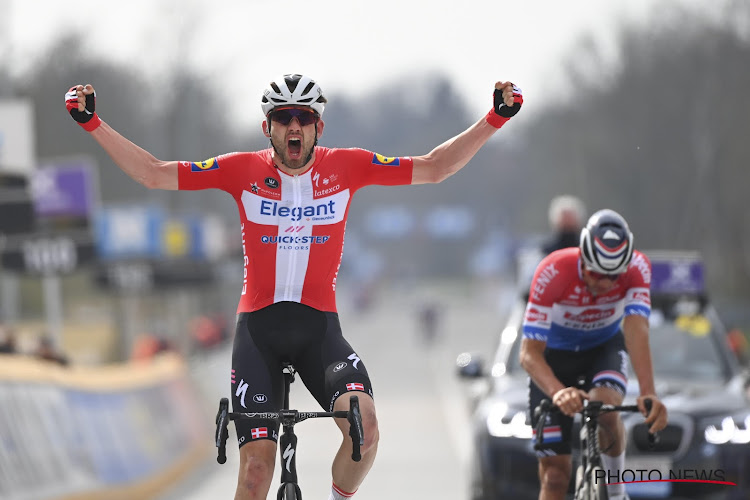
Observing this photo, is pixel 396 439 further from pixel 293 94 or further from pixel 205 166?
pixel 293 94

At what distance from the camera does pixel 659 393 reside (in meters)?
10.2

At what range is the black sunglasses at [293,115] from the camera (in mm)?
6407

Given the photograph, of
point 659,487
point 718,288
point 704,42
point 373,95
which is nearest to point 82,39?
point 704,42

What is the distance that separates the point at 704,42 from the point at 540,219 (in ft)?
162

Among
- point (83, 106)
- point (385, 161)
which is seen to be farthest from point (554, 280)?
point (83, 106)

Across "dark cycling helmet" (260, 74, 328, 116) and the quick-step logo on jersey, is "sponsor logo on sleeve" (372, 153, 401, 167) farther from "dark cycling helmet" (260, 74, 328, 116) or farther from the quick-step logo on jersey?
the quick-step logo on jersey

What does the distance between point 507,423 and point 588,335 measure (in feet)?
6.37

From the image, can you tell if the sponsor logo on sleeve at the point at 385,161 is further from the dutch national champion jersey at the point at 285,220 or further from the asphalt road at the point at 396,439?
the asphalt road at the point at 396,439

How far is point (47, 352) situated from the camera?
17.3m

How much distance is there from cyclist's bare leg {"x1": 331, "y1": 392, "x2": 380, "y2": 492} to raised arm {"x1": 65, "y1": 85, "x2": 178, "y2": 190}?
1.24m

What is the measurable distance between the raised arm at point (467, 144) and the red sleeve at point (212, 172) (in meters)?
0.76

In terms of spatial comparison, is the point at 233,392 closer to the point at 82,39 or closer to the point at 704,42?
the point at 82,39

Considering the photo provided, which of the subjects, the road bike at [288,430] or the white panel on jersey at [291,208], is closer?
the road bike at [288,430]

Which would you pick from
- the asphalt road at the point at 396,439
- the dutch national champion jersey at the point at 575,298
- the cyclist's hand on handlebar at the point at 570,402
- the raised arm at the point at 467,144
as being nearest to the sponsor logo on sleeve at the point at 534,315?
the dutch national champion jersey at the point at 575,298
